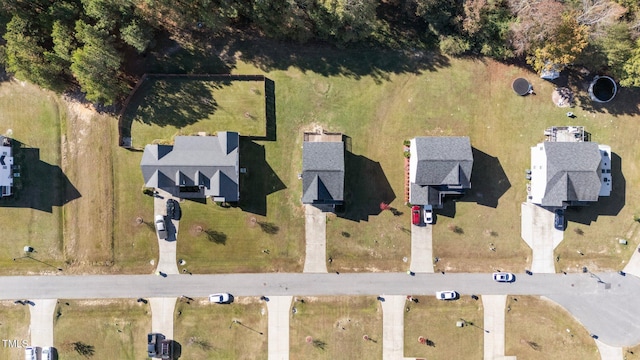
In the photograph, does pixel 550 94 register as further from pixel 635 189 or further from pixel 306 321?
pixel 306 321

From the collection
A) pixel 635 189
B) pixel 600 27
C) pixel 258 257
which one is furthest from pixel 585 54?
pixel 258 257

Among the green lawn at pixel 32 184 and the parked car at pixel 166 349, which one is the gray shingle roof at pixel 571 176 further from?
the green lawn at pixel 32 184

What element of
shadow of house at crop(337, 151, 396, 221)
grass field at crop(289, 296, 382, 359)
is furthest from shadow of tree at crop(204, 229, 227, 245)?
shadow of house at crop(337, 151, 396, 221)

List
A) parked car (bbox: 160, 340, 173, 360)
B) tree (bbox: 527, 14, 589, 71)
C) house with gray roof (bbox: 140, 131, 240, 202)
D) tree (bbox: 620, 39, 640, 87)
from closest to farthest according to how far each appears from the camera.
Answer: tree (bbox: 527, 14, 589, 71) < tree (bbox: 620, 39, 640, 87) < house with gray roof (bbox: 140, 131, 240, 202) < parked car (bbox: 160, 340, 173, 360)

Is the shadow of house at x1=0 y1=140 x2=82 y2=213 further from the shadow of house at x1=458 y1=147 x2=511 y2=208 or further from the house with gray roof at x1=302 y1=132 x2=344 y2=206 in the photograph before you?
the shadow of house at x1=458 y1=147 x2=511 y2=208

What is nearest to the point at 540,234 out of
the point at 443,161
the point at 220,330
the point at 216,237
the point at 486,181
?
the point at 486,181

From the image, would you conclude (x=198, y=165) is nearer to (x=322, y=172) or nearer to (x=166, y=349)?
(x=322, y=172)

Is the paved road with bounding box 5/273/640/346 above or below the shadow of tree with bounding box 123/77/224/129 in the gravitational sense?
below
